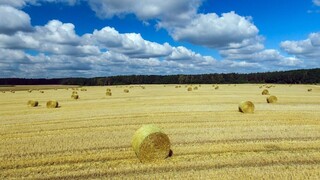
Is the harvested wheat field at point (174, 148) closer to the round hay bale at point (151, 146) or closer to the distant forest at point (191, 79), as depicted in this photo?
the round hay bale at point (151, 146)

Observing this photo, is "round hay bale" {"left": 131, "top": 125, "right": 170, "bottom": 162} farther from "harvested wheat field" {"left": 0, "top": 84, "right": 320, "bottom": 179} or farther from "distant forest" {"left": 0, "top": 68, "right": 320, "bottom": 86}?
"distant forest" {"left": 0, "top": 68, "right": 320, "bottom": 86}

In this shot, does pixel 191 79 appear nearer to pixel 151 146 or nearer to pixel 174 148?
pixel 174 148

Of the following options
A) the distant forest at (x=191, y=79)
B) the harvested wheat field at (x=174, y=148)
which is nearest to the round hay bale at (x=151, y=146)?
the harvested wheat field at (x=174, y=148)

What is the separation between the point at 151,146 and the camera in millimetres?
11805

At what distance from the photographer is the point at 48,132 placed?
55.6 ft

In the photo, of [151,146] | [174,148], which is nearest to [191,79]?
[174,148]

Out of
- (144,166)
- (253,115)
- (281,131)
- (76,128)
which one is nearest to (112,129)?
(76,128)

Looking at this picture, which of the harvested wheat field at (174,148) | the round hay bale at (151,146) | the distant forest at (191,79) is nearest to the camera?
the harvested wheat field at (174,148)

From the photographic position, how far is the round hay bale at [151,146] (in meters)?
11.7

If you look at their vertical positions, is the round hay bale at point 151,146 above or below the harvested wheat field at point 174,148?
above

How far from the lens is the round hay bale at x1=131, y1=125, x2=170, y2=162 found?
1166 cm

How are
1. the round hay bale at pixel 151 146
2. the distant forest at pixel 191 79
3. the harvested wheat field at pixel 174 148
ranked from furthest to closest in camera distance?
the distant forest at pixel 191 79
the round hay bale at pixel 151 146
the harvested wheat field at pixel 174 148

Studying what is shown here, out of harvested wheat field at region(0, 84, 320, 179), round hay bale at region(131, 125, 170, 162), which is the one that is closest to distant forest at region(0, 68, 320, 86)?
harvested wheat field at region(0, 84, 320, 179)

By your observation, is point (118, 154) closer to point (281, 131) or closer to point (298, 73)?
point (281, 131)
